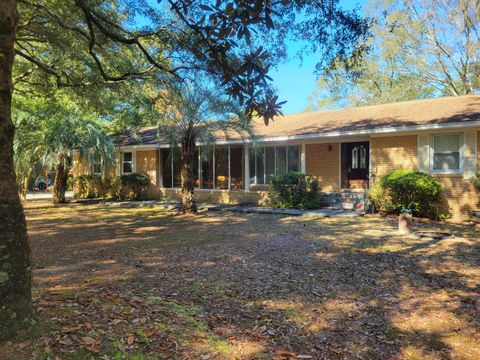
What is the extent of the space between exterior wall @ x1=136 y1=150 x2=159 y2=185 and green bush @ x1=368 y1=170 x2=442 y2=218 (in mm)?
11719

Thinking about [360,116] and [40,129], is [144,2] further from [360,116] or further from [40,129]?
[360,116]

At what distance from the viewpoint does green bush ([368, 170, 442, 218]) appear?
35.4ft

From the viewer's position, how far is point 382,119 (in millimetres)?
13578

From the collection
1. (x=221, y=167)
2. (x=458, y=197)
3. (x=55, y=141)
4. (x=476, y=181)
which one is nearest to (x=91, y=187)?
(x=55, y=141)

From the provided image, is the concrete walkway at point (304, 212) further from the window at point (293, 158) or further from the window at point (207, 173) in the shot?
the window at point (207, 173)

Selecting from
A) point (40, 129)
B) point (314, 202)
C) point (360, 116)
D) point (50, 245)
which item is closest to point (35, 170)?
point (40, 129)

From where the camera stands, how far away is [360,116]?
15.2 meters

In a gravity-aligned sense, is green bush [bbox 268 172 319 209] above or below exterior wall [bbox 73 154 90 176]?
below

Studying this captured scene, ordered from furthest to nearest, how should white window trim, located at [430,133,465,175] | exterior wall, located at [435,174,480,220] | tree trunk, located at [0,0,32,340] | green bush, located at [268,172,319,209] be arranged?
green bush, located at [268,172,319,209] → white window trim, located at [430,133,465,175] → exterior wall, located at [435,174,480,220] → tree trunk, located at [0,0,32,340]

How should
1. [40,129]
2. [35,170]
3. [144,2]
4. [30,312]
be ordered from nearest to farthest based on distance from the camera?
[30,312]
[144,2]
[40,129]
[35,170]

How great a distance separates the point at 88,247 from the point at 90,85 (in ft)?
17.9

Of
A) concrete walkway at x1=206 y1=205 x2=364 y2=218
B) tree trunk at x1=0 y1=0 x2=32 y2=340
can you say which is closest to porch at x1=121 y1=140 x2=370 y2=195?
concrete walkway at x1=206 y1=205 x2=364 y2=218

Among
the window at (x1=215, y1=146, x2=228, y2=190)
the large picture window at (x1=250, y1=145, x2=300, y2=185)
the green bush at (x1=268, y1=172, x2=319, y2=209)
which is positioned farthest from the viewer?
the window at (x1=215, y1=146, x2=228, y2=190)

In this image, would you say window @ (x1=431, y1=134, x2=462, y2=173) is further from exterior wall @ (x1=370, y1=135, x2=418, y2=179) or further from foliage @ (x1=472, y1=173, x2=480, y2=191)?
foliage @ (x1=472, y1=173, x2=480, y2=191)
